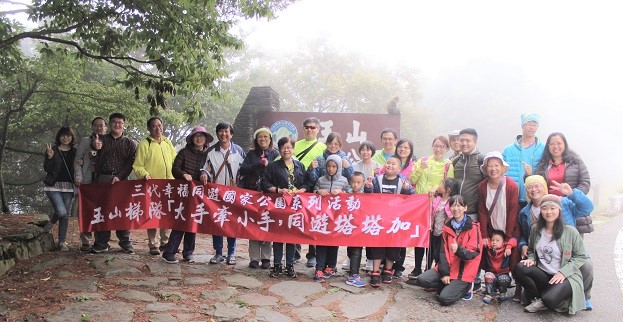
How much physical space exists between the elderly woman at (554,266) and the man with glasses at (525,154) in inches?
30.5

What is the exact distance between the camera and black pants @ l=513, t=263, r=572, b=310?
4.39 metres

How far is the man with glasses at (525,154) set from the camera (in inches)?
209

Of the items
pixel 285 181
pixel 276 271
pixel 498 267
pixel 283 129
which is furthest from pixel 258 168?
pixel 283 129

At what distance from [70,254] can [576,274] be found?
5837 millimetres

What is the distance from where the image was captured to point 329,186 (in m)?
5.48

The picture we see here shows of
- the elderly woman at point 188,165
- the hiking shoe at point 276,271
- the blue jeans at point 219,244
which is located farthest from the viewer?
the blue jeans at point 219,244

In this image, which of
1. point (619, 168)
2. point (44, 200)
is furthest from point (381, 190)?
point (619, 168)

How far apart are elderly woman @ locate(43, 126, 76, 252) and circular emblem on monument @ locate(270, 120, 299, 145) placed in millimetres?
4562

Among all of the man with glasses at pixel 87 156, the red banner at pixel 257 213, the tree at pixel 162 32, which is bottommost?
the red banner at pixel 257 213

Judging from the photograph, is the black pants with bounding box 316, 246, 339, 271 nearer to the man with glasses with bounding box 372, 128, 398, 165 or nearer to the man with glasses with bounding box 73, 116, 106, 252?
the man with glasses with bounding box 372, 128, 398, 165

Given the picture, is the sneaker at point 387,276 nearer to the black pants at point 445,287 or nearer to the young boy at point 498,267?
the black pants at point 445,287

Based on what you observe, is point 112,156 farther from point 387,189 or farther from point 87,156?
point 387,189

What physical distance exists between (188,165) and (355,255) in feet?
7.75

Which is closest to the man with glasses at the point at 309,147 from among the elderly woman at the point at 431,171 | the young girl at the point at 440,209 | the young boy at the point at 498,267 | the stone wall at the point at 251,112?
the elderly woman at the point at 431,171
